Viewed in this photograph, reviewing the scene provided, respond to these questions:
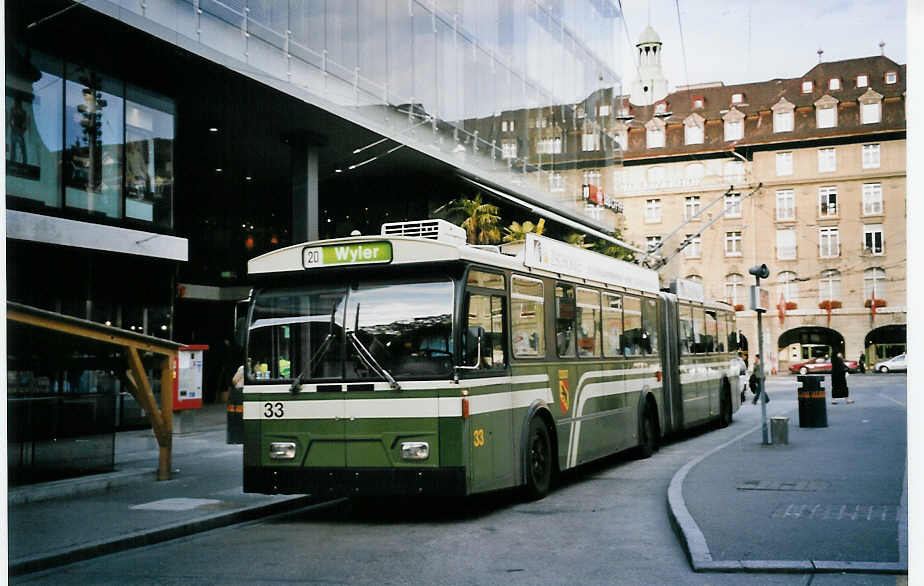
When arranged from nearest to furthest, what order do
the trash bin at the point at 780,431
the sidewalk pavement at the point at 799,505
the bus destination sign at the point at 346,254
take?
the sidewalk pavement at the point at 799,505 → the bus destination sign at the point at 346,254 → the trash bin at the point at 780,431

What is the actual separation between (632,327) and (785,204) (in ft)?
46.5

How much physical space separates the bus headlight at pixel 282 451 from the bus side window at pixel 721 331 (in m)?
15.0

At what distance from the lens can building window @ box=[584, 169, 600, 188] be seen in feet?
136

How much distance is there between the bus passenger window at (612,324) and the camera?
15156mm

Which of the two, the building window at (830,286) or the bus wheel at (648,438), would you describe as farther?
the building window at (830,286)

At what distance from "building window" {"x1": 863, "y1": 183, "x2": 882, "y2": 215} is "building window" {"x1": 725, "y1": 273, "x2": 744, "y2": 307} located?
2710 centimetres

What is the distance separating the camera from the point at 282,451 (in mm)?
10812

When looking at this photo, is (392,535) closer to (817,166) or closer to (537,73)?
(817,166)

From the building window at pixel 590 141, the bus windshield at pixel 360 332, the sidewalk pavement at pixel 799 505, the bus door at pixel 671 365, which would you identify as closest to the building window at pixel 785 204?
the bus door at pixel 671 365

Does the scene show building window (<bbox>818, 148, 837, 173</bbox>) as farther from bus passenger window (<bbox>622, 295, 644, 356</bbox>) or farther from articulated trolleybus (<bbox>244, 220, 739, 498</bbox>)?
articulated trolleybus (<bbox>244, 220, 739, 498</bbox>)

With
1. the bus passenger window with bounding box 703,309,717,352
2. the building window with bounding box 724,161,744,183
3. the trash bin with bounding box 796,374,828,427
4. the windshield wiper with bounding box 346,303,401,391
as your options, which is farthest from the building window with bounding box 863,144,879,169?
the building window with bounding box 724,161,744,183

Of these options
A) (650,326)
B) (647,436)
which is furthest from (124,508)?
(650,326)

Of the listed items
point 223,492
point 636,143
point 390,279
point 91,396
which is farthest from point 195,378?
point 636,143

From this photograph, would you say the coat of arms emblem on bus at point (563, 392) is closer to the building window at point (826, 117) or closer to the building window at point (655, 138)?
the building window at point (826, 117)
